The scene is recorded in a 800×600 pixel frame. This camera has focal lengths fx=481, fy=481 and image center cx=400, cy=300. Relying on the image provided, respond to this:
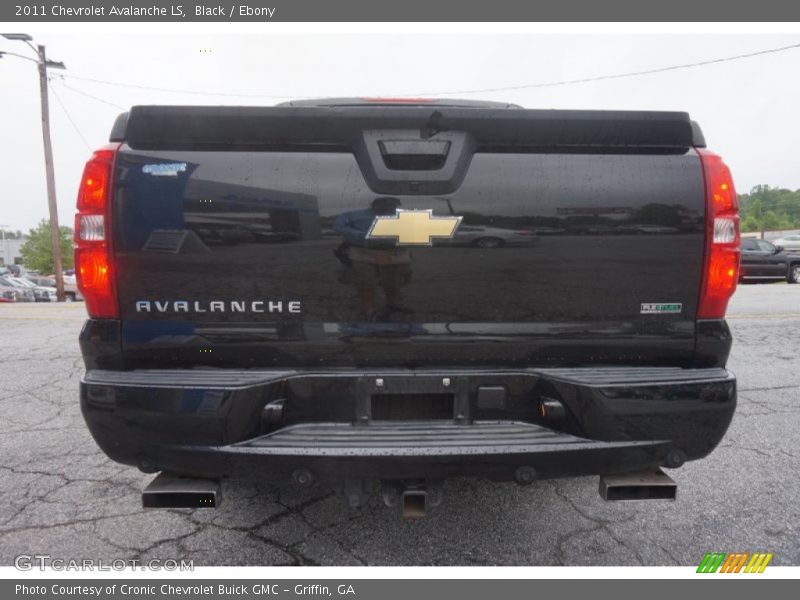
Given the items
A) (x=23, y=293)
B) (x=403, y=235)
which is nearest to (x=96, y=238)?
(x=403, y=235)

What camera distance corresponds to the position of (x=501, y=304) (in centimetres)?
192

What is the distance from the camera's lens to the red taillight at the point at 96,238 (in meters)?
1.80

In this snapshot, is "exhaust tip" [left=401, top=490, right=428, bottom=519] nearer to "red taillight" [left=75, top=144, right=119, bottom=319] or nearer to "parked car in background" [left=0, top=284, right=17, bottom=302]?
"red taillight" [left=75, top=144, right=119, bottom=319]

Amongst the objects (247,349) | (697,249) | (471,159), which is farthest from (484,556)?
(471,159)

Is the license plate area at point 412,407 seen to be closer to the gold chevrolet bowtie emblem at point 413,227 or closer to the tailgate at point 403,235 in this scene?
the tailgate at point 403,235

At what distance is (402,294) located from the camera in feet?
6.20

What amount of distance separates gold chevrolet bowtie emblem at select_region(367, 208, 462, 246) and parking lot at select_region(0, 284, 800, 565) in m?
1.44

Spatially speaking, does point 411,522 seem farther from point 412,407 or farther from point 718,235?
point 718,235

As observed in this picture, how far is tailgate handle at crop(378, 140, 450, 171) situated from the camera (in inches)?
72.2

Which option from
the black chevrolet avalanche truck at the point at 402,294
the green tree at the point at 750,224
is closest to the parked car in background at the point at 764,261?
the black chevrolet avalanche truck at the point at 402,294

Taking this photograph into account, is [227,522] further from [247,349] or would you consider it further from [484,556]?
[484,556]

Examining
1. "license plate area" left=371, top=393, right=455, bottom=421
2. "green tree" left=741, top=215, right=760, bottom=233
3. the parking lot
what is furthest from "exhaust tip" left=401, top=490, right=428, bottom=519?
"green tree" left=741, top=215, right=760, bottom=233

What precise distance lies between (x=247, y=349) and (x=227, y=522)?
1.09 metres

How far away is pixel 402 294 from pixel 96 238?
118cm
